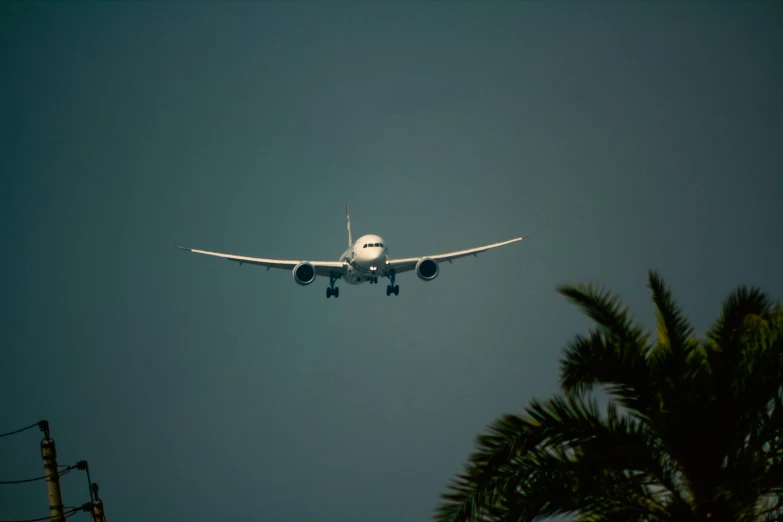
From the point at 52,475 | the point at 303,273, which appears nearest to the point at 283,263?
the point at 303,273

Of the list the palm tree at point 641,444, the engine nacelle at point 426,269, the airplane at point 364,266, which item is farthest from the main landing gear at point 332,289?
the palm tree at point 641,444

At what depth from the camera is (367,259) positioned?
194 feet

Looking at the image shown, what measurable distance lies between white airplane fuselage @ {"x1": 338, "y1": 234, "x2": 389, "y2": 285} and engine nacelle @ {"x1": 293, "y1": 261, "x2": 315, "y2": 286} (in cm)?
296

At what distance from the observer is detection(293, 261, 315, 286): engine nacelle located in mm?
61737

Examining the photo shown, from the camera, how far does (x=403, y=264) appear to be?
64250mm

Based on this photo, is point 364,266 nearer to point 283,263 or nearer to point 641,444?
point 283,263

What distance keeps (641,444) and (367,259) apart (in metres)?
48.0

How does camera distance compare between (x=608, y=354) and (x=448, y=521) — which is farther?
(x=608, y=354)

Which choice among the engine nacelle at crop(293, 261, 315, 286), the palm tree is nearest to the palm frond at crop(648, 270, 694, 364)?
the palm tree

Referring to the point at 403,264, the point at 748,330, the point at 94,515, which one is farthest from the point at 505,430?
the point at 403,264

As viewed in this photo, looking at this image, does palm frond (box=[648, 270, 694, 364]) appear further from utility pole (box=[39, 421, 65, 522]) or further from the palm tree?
utility pole (box=[39, 421, 65, 522])

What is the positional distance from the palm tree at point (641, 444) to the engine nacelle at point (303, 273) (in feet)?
165

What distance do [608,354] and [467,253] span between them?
2177 inches

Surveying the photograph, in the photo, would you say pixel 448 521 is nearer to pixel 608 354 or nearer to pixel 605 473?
pixel 605 473
